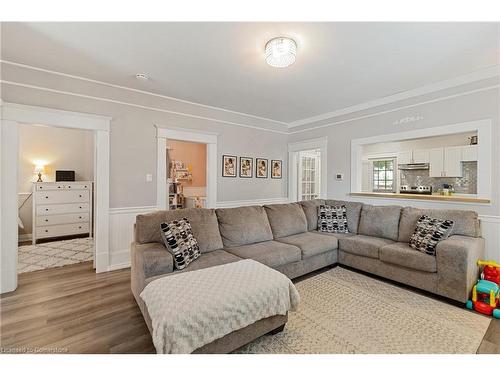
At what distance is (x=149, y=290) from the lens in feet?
5.33

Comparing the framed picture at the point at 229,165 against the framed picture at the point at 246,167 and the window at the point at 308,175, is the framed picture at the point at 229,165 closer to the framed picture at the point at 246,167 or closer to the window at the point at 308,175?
the framed picture at the point at 246,167

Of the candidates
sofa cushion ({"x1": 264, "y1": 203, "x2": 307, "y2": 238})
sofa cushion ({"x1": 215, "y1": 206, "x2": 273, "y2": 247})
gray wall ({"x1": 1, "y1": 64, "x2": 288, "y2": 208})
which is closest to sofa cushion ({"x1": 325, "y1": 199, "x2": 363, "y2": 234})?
sofa cushion ({"x1": 264, "y1": 203, "x2": 307, "y2": 238})

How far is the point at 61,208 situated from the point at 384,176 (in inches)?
313

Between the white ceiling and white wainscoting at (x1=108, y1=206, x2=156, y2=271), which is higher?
the white ceiling

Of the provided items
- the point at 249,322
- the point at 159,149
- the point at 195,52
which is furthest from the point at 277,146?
the point at 249,322

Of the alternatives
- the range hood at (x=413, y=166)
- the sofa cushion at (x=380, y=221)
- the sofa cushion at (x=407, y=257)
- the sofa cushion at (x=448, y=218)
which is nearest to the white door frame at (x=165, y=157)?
the sofa cushion at (x=380, y=221)

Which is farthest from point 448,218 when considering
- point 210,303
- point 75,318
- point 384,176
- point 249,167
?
point 75,318

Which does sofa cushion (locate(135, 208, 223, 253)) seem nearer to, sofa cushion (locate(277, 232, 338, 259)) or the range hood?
sofa cushion (locate(277, 232, 338, 259))

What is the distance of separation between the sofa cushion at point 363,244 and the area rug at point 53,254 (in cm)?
397

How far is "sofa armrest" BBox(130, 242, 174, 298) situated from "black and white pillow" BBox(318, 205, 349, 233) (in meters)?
2.46

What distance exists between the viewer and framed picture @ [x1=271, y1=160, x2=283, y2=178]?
521cm

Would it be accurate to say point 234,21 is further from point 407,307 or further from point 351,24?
point 407,307
